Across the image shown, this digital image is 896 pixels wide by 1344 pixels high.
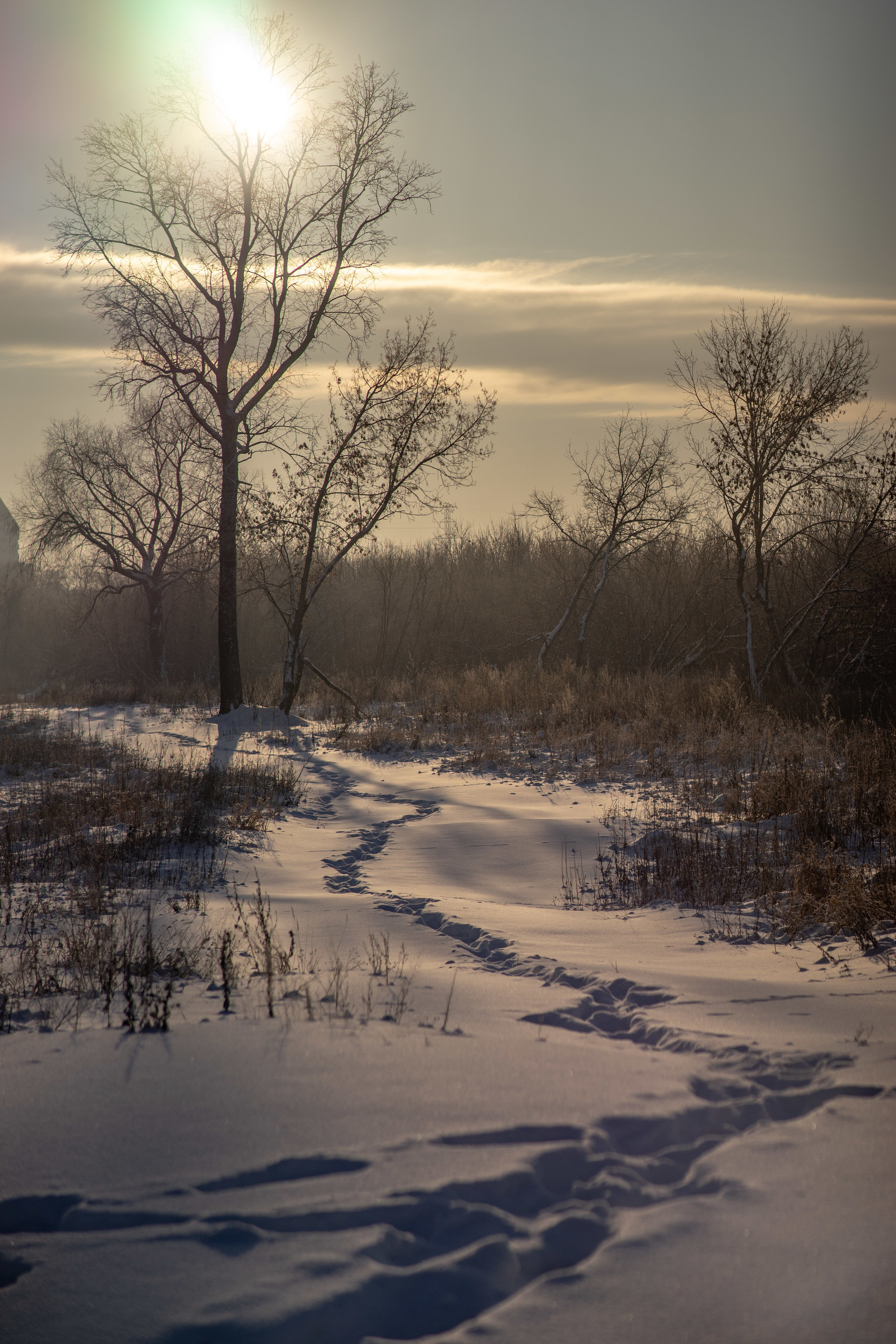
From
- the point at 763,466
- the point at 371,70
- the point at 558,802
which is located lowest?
the point at 558,802

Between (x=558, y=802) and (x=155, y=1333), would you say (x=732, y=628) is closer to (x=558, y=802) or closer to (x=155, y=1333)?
(x=558, y=802)

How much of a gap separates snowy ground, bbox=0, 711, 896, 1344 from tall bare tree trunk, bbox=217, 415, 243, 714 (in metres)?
13.0

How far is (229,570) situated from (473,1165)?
49.1 ft

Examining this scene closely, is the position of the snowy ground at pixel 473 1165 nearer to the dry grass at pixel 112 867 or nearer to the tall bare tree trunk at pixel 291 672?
the dry grass at pixel 112 867

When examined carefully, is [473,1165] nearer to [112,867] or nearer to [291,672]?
[112,867]

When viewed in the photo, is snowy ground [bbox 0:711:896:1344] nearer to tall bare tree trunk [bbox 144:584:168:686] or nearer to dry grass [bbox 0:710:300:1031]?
dry grass [bbox 0:710:300:1031]

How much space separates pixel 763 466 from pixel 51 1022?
15221 millimetres

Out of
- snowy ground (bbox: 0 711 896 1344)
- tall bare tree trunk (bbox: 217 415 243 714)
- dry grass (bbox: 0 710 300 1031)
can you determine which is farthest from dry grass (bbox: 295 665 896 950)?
dry grass (bbox: 0 710 300 1031)

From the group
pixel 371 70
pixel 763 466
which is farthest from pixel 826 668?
pixel 371 70

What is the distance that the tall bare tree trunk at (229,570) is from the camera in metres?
16.2

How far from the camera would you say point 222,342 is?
16.5 meters

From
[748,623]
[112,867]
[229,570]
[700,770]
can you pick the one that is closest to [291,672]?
[229,570]

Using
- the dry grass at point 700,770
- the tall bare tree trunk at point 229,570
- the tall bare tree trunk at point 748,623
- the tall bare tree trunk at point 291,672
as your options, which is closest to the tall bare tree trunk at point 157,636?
the dry grass at point 700,770

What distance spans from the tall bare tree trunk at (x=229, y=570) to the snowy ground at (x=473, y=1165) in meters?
13.0
